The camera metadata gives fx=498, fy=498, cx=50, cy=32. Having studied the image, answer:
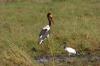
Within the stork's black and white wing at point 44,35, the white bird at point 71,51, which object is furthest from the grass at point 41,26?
the white bird at point 71,51

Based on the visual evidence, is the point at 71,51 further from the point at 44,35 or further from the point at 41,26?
the point at 41,26

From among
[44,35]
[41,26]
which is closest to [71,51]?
[44,35]

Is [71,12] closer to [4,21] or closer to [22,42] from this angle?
[4,21]

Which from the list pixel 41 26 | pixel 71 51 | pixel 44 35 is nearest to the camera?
pixel 71 51

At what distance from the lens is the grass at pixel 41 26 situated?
9.94 meters

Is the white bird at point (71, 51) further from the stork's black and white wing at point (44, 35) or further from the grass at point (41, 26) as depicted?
the stork's black and white wing at point (44, 35)

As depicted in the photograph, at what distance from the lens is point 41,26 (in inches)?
630

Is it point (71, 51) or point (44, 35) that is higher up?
point (44, 35)

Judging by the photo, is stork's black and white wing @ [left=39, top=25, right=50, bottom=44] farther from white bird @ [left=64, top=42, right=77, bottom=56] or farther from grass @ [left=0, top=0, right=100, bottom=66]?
white bird @ [left=64, top=42, right=77, bottom=56]

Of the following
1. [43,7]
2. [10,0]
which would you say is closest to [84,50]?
[43,7]

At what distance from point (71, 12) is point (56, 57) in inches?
242

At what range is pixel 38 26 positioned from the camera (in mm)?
16047

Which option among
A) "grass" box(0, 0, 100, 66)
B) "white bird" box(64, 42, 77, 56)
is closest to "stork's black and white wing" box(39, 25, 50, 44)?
"grass" box(0, 0, 100, 66)

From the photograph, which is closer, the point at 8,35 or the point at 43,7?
the point at 8,35
